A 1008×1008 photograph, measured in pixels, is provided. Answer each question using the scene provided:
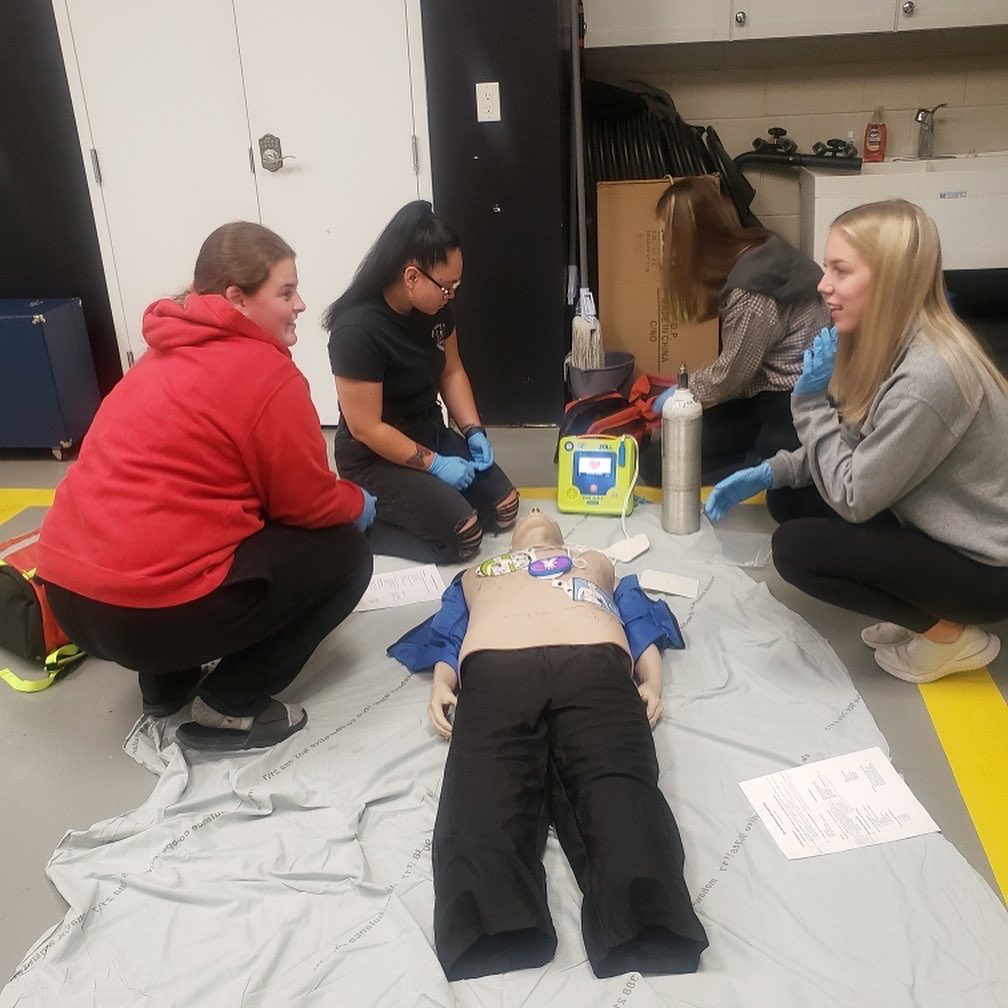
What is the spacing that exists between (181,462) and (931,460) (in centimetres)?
134

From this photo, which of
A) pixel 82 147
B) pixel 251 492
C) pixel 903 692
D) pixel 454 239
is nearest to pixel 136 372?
pixel 251 492

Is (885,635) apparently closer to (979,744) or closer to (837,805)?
(979,744)

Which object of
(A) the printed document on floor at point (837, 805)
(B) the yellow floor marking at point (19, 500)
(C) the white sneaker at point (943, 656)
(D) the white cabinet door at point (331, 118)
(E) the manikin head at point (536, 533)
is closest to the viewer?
(A) the printed document on floor at point (837, 805)

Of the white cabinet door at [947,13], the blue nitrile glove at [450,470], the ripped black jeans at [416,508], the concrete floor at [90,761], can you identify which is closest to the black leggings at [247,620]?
the concrete floor at [90,761]

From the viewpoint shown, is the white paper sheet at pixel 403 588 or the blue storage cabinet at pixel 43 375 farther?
the blue storage cabinet at pixel 43 375

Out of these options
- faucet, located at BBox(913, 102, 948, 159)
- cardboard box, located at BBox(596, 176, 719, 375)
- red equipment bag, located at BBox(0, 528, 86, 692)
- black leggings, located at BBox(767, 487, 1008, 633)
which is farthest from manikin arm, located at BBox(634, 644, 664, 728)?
faucet, located at BBox(913, 102, 948, 159)

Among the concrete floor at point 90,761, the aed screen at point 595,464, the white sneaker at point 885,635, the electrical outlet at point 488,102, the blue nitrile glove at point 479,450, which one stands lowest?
the concrete floor at point 90,761

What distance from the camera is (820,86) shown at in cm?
388

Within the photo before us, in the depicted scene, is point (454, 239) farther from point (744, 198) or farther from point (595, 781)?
point (744, 198)

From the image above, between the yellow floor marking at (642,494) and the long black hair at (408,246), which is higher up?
the long black hair at (408,246)

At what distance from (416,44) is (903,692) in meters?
2.56

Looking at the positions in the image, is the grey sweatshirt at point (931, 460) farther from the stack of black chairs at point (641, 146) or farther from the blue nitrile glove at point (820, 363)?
the stack of black chairs at point (641, 146)

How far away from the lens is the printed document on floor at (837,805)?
160 cm

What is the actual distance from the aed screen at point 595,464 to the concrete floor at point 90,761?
57 centimetres
